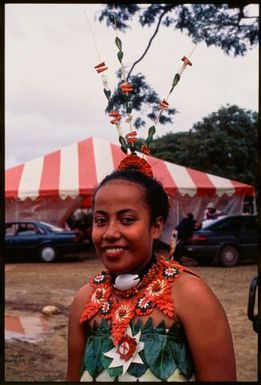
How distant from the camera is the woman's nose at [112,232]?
164 cm

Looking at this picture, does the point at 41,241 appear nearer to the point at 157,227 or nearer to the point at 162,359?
the point at 157,227

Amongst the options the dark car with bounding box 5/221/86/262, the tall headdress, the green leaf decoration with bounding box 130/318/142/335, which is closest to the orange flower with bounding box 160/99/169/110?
the tall headdress

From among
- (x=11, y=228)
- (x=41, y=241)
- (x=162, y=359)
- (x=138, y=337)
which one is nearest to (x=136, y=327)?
(x=138, y=337)

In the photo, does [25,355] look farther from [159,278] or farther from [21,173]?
[21,173]

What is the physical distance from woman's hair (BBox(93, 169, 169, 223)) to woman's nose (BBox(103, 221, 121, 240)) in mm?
147

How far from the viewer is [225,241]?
12.8m

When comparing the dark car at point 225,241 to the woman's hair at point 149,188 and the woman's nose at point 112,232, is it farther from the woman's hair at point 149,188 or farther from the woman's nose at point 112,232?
the woman's nose at point 112,232

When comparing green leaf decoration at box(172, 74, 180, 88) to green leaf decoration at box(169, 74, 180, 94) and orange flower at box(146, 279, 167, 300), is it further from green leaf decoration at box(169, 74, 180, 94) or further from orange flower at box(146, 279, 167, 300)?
orange flower at box(146, 279, 167, 300)

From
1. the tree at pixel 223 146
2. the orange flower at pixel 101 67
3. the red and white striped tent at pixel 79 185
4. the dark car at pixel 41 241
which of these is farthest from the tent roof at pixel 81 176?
the orange flower at pixel 101 67

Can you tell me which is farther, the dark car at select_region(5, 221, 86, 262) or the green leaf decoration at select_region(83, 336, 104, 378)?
the dark car at select_region(5, 221, 86, 262)

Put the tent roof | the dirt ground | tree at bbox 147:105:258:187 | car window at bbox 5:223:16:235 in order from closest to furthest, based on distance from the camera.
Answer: the dirt ground, car window at bbox 5:223:16:235, the tent roof, tree at bbox 147:105:258:187

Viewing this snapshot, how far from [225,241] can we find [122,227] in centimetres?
1148

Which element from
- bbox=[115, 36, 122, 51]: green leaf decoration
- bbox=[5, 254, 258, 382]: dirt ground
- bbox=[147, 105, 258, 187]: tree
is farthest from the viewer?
bbox=[147, 105, 258, 187]: tree

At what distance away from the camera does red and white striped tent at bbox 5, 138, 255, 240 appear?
15047 millimetres
